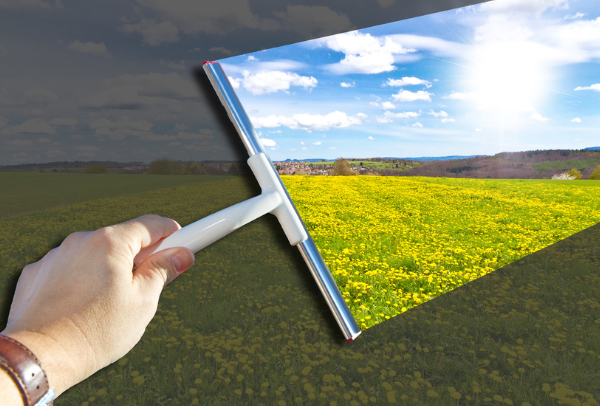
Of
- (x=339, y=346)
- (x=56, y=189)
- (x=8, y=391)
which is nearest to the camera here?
(x=8, y=391)

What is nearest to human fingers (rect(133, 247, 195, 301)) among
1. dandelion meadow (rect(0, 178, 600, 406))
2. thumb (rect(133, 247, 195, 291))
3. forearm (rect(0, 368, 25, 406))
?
thumb (rect(133, 247, 195, 291))

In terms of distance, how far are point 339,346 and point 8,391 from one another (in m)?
2.63

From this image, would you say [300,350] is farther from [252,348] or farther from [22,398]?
[22,398]


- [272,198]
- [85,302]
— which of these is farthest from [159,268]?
[272,198]

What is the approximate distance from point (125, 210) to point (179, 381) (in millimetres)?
4553

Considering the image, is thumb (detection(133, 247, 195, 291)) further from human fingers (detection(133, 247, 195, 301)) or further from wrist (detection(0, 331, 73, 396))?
wrist (detection(0, 331, 73, 396))

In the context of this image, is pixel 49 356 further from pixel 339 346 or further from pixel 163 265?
pixel 339 346

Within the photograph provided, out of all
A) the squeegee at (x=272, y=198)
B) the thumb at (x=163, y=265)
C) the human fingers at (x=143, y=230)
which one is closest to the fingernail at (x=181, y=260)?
the thumb at (x=163, y=265)

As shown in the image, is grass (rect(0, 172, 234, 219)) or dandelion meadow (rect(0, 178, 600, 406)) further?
grass (rect(0, 172, 234, 219))

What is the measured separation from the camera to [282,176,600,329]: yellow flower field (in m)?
4.68

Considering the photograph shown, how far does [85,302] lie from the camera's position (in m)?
1.16

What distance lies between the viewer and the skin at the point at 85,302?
3.53ft

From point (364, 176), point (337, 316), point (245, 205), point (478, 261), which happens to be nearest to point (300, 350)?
point (337, 316)

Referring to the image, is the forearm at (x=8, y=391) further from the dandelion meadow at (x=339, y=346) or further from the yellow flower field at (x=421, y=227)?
the yellow flower field at (x=421, y=227)
